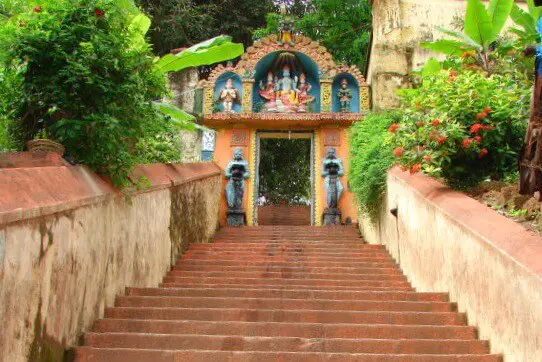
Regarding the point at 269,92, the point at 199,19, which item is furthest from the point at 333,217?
the point at 199,19

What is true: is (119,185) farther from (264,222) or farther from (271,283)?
(264,222)

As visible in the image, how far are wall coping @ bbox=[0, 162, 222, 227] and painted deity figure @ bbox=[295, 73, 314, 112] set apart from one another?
7838 mm

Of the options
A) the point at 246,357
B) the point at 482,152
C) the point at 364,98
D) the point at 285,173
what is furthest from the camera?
the point at 285,173

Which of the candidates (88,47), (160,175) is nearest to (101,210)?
(88,47)

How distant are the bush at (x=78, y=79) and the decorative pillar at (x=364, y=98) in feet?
28.1

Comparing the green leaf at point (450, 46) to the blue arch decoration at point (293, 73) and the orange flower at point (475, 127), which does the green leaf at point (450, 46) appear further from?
the blue arch decoration at point (293, 73)

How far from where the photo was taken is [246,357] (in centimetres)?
313

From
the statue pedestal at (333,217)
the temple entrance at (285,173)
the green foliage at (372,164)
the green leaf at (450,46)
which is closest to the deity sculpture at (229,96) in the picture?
the statue pedestal at (333,217)

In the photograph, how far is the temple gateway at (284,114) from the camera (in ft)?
38.5

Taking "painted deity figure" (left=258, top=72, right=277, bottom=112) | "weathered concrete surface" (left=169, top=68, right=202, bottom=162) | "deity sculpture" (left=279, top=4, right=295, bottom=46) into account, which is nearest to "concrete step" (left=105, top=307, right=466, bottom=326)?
"weathered concrete surface" (left=169, top=68, right=202, bottom=162)

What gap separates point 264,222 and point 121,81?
1089 cm

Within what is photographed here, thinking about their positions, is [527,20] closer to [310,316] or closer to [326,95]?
[326,95]

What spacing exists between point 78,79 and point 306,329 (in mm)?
2330

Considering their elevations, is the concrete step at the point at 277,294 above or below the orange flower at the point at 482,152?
below
